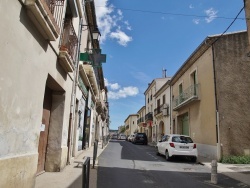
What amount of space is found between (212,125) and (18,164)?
42.3ft

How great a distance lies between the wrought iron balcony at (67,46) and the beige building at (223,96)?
927cm

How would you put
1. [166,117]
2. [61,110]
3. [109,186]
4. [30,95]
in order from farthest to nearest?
1. [166,117]
2. [61,110]
3. [109,186]
4. [30,95]

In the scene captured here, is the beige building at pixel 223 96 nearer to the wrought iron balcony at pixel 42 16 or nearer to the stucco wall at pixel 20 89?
the stucco wall at pixel 20 89

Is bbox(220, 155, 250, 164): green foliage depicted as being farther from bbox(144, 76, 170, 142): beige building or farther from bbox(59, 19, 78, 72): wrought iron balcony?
bbox(144, 76, 170, 142): beige building

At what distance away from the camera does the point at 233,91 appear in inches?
592

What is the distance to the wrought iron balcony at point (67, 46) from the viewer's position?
24.2 feet

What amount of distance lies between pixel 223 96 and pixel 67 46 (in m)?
10.2

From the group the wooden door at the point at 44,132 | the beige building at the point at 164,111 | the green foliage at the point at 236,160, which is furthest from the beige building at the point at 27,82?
the beige building at the point at 164,111

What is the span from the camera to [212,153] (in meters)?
15.2

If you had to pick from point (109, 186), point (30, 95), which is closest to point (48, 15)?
point (30, 95)

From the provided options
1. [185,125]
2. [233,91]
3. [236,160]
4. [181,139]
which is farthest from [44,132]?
[185,125]

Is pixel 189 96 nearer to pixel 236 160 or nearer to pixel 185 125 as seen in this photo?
pixel 185 125

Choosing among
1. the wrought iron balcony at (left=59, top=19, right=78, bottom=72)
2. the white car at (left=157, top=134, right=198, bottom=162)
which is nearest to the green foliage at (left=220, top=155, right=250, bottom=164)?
the white car at (left=157, top=134, right=198, bottom=162)

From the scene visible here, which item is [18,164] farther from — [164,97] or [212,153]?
[164,97]
